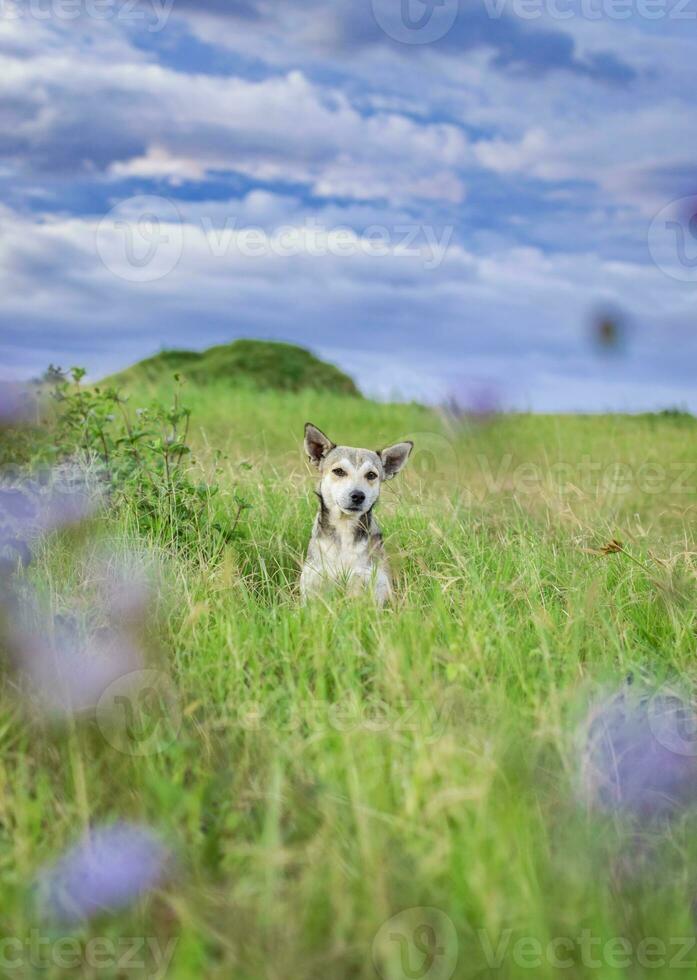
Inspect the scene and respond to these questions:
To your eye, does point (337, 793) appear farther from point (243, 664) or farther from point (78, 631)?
point (78, 631)

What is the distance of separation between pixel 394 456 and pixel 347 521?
0.70 m

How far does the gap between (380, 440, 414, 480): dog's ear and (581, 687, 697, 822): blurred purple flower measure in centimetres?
283

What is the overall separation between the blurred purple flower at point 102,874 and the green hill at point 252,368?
69.5ft

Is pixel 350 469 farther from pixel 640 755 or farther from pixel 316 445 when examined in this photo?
pixel 640 755

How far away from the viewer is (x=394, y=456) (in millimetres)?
7770

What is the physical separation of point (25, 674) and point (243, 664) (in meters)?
1.23

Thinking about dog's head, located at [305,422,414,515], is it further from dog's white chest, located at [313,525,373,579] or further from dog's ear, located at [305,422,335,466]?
dog's white chest, located at [313,525,373,579]

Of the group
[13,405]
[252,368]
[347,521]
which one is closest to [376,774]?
[347,521]

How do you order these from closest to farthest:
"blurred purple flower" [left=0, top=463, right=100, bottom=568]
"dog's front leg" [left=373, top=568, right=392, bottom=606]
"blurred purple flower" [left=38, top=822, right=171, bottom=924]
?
"blurred purple flower" [left=38, top=822, right=171, bottom=924] < "dog's front leg" [left=373, top=568, right=392, bottom=606] < "blurred purple flower" [left=0, top=463, right=100, bottom=568]

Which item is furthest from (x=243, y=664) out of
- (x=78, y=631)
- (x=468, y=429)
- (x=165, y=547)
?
(x=468, y=429)

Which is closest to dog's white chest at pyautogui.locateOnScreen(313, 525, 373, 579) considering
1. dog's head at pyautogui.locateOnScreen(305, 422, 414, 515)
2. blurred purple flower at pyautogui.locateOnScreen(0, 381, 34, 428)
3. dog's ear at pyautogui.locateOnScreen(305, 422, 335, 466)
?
dog's head at pyautogui.locateOnScreen(305, 422, 414, 515)

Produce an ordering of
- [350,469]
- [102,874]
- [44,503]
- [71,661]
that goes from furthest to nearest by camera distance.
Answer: [44,503], [350,469], [71,661], [102,874]

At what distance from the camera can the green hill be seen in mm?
26172

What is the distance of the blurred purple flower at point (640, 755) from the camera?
Result: 4629mm
